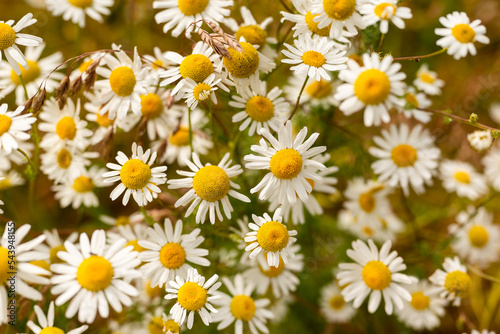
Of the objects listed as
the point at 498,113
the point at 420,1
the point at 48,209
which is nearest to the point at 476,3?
the point at 420,1

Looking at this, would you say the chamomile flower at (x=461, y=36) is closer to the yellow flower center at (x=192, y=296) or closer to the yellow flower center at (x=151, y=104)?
the yellow flower center at (x=151, y=104)

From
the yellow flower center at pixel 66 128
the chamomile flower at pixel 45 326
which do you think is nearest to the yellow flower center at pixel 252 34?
the yellow flower center at pixel 66 128

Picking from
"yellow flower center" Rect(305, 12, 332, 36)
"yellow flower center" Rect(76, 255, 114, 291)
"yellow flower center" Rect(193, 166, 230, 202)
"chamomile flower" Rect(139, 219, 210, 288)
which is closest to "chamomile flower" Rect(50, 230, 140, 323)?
"yellow flower center" Rect(76, 255, 114, 291)

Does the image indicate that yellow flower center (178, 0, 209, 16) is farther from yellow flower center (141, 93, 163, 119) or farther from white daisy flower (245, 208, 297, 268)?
white daisy flower (245, 208, 297, 268)

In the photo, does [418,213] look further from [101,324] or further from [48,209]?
[48,209]

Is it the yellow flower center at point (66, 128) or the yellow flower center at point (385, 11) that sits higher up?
the yellow flower center at point (385, 11)

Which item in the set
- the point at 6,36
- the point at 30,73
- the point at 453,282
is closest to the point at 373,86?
the point at 453,282
